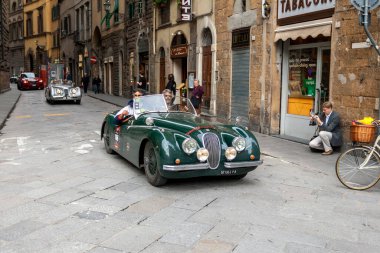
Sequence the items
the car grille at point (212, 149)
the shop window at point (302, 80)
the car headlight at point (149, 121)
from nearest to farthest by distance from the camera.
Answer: the car grille at point (212, 149), the car headlight at point (149, 121), the shop window at point (302, 80)

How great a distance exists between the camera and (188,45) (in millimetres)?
18094

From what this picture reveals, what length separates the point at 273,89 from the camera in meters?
12.1

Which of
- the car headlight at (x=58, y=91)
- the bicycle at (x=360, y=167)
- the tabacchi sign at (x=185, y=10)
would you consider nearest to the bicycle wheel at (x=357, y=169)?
the bicycle at (x=360, y=167)

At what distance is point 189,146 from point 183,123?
0.74 metres

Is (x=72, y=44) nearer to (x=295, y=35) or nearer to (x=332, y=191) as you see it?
(x=295, y=35)

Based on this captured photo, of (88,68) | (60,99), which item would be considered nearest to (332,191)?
(60,99)

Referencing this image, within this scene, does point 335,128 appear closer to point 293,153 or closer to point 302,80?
point 293,153

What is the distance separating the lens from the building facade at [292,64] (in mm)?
9172

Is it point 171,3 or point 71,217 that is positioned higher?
point 171,3

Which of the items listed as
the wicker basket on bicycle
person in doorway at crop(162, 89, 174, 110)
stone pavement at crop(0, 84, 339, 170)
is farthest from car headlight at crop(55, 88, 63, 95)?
the wicker basket on bicycle

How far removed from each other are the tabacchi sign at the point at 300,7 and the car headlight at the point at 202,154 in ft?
18.1

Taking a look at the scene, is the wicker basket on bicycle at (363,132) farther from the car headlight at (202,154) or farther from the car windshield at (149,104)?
the car windshield at (149,104)

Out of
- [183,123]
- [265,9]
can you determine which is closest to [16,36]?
[265,9]

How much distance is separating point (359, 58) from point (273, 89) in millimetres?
3317
